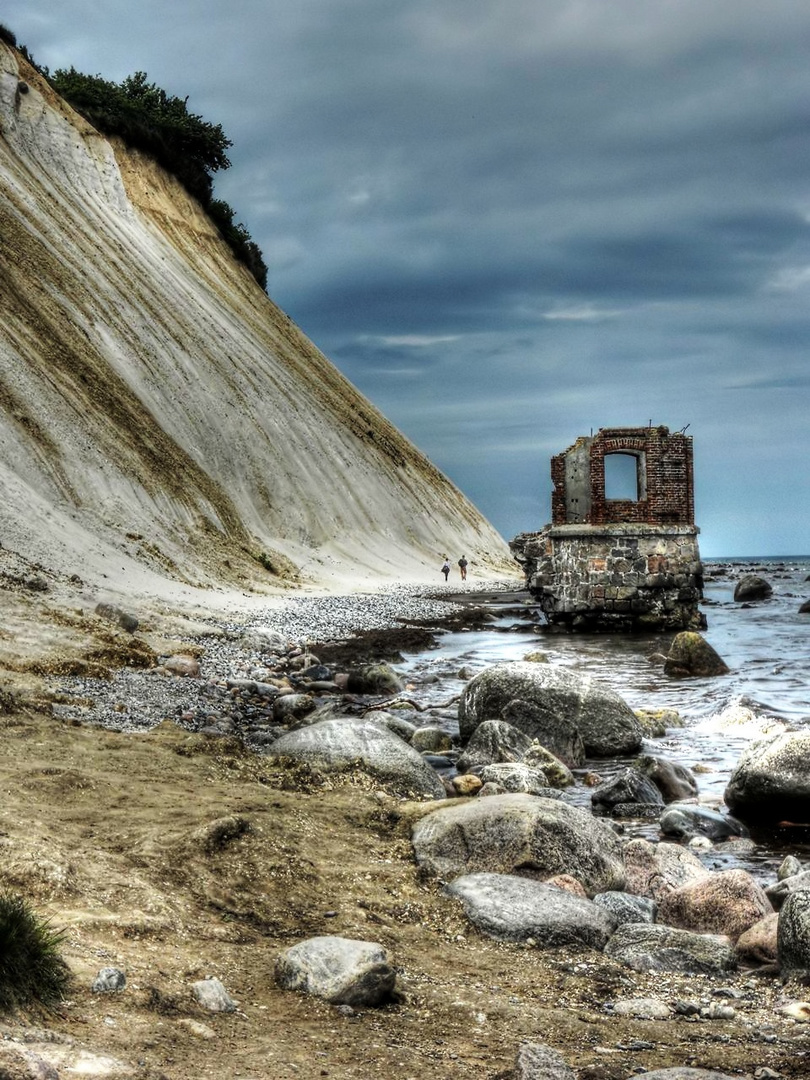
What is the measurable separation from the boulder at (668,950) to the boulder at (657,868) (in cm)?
A: 99

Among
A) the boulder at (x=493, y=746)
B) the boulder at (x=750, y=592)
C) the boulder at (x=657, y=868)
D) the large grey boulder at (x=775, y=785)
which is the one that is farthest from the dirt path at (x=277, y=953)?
the boulder at (x=750, y=592)

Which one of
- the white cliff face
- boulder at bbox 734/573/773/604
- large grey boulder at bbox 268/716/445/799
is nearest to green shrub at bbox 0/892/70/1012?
large grey boulder at bbox 268/716/445/799

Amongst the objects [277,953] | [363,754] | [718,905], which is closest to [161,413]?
[363,754]

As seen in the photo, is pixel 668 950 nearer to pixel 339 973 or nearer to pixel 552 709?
pixel 339 973

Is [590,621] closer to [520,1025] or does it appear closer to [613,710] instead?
[613,710]

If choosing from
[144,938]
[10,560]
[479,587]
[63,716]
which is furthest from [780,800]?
[479,587]

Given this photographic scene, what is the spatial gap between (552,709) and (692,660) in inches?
280

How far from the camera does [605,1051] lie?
4617 millimetres

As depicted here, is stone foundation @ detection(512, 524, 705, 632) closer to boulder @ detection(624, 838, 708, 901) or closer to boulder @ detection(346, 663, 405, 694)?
boulder @ detection(346, 663, 405, 694)

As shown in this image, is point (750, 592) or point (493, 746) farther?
→ point (750, 592)

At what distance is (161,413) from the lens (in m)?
36.7

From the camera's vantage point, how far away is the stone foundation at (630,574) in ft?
81.3

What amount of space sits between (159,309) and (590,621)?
2433 cm

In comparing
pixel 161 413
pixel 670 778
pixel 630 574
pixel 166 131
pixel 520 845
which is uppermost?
pixel 166 131
